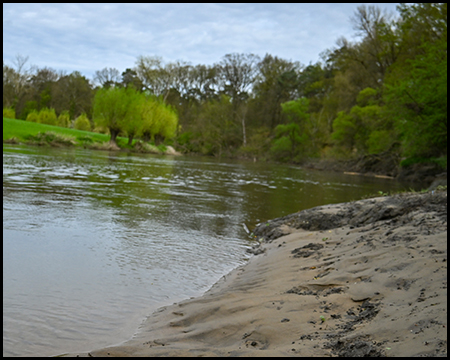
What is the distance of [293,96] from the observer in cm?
7425

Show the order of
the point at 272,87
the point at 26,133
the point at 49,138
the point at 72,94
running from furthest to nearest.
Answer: the point at 72,94 < the point at 272,87 < the point at 49,138 < the point at 26,133

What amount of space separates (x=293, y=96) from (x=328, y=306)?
73135 mm

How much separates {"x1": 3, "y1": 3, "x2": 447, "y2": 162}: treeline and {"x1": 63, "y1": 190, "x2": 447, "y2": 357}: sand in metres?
27.8

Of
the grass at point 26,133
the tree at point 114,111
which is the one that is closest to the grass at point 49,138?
the grass at point 26,133

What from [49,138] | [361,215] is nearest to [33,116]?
[49,138]

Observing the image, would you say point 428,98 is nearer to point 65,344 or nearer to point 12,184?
point 12,184

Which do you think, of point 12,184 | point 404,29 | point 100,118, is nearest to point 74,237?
point 12,184

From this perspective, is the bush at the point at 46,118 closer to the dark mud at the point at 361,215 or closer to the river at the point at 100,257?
the river at the point at 100,257

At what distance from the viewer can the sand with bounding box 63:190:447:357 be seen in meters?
2.91

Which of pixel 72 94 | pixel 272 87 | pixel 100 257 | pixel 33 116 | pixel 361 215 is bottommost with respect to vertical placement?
pixel 100 257

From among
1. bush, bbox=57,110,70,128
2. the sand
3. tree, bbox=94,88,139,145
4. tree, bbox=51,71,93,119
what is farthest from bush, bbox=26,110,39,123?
the sand

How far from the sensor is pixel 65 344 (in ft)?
11.2

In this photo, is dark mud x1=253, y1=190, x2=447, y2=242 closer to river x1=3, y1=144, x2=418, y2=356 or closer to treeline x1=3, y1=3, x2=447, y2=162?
river x1=3, y1=144, x2=418, y2=356

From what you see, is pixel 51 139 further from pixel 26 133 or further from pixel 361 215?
pixel 361 215
